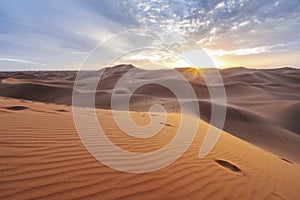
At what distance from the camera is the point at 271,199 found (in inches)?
105

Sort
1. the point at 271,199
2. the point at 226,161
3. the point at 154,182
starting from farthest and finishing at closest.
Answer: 1. the point at 226,161
2. the point at 271,199
3. the point at 154,182

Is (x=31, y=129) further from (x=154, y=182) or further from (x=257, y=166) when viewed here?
(x=257, y=166)

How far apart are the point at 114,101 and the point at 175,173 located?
1400 cm

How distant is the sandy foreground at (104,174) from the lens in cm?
195

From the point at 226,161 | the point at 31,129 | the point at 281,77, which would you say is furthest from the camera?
the point at 281,77

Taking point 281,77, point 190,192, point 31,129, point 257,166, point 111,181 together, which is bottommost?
point 257,166

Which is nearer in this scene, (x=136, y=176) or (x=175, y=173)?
(x=136, y=176)

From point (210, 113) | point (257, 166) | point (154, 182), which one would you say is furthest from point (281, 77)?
point (154, 182)

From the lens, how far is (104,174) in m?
2.33

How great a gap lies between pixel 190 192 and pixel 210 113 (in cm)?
976

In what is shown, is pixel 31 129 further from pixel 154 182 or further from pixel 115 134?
pixel 154 182

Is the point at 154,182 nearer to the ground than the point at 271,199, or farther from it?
farther from it

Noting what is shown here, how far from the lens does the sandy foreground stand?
1.95 meters

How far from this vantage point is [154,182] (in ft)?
7.84
